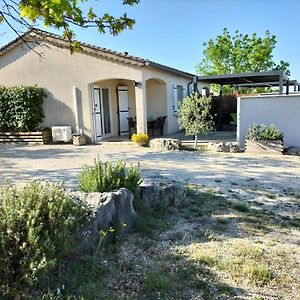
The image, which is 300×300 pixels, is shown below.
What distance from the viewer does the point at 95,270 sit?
2.75 metres

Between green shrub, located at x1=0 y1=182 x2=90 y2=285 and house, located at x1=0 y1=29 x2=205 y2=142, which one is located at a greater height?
house, located at x1=0 y1=29 x2=205 y2=142

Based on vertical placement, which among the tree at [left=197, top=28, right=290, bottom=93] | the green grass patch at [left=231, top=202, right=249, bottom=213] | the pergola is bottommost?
the green grass patch at [left=231, top=202, right=249, bottom=213]

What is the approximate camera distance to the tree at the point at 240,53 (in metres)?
30.9

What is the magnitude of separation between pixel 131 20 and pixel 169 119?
1092 cm

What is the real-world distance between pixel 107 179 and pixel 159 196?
92cm

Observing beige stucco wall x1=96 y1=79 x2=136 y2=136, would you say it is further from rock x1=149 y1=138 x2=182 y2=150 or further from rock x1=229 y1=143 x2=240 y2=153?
rock x1=229 y1=143 x2=240 y2=153

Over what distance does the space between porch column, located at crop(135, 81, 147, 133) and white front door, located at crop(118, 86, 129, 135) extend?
279cm

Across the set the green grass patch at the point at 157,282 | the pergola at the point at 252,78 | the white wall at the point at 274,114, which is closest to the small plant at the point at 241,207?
the green grass patch at the point at 157,282

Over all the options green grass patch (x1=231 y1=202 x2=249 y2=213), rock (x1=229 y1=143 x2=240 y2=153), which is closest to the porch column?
rock (x1=229 y1=143 x2=240 y2=153)

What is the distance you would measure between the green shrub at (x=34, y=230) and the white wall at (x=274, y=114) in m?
8.43

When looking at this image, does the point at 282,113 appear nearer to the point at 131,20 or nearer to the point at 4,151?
the point at 131,20

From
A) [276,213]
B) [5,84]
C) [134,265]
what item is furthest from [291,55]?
[134,265]

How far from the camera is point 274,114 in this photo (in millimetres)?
10070

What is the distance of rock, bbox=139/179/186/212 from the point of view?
4471mm
